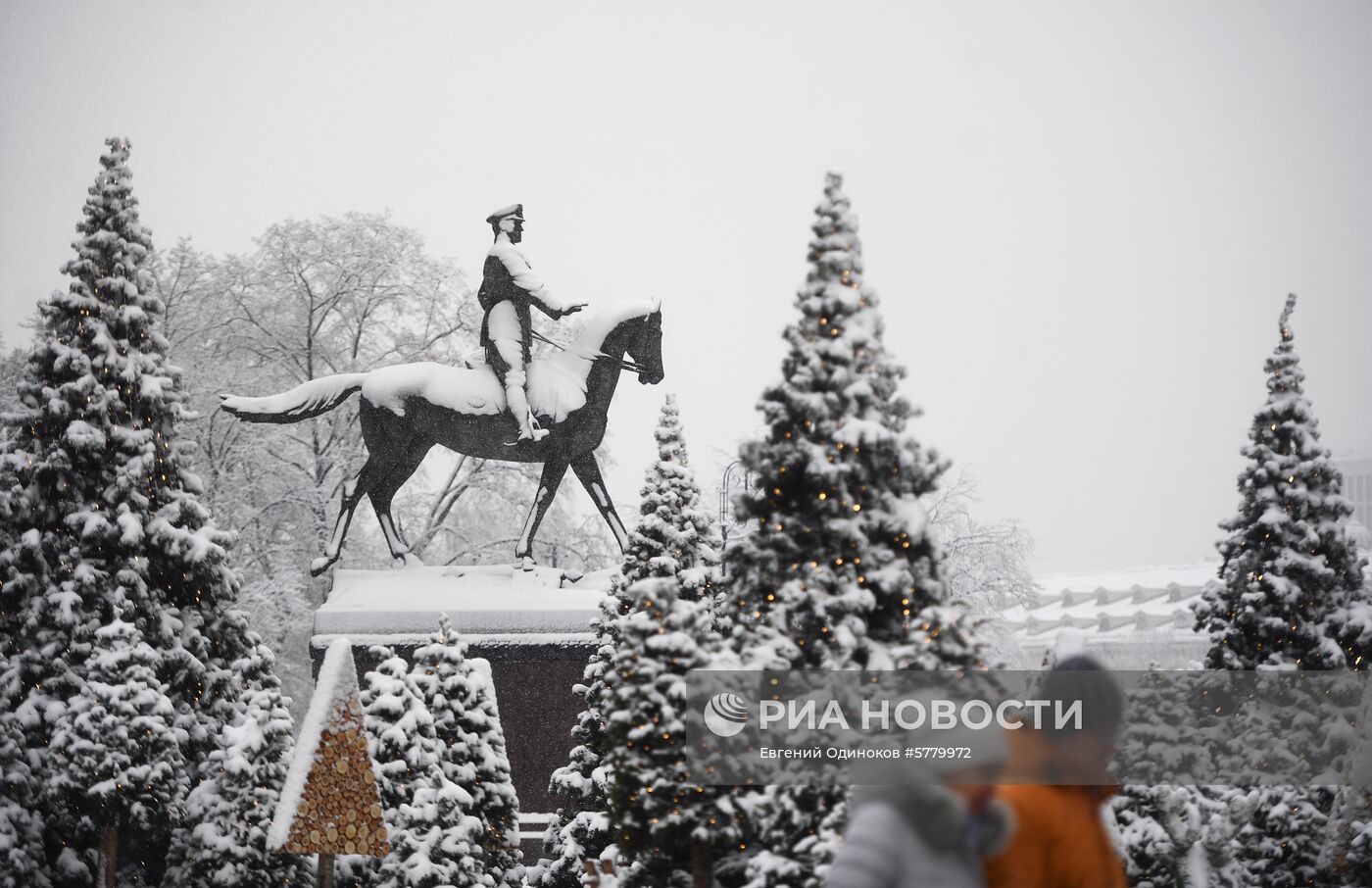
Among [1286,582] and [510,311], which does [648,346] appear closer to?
[510,311]

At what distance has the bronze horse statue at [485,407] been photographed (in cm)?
1523

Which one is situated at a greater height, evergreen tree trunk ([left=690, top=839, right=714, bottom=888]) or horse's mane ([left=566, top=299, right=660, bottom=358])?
horse's mane ([left=566, top=299, right=660, bottom=358])

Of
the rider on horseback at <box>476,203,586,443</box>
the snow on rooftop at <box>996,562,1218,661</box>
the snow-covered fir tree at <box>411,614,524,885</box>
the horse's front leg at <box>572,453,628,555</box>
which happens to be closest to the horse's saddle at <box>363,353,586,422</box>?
the rider on horseback at <box>476,203,586,443</box>

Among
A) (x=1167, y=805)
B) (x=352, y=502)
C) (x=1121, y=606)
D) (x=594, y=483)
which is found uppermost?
(x=594, y=483)

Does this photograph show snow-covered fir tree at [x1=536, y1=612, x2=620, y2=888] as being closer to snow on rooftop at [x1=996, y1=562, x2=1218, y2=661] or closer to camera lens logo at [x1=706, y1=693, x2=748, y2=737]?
camera lens logo at [x1=706, y1=693, x2=748, y2=737]

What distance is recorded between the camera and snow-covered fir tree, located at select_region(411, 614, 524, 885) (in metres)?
11.2

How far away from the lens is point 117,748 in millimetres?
11656

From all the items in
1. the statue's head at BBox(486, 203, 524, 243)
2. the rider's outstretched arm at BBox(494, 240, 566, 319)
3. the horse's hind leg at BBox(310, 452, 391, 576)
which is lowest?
the horse's hind leg at BBox(310, 452, 391, 576)

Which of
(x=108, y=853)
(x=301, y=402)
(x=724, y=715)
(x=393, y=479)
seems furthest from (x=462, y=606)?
(x=724, y=715)

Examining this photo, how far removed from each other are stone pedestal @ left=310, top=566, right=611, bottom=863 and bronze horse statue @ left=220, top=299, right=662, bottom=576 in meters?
0.94

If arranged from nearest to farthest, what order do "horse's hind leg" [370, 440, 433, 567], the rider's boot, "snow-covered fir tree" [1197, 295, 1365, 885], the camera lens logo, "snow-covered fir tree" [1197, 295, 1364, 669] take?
the camera lens logo
"snow-covered fir tree" [1197, 295, 1365, 885]
"snow-covered fir tree" [1197, 295, 1364, 669]
the rider's boot
"horse's hind leg" [370, 440, 433, 567]

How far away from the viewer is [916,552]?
6.98 m

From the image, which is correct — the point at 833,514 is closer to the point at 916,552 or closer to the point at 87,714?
the point at 916,552

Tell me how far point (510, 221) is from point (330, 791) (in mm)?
7855
